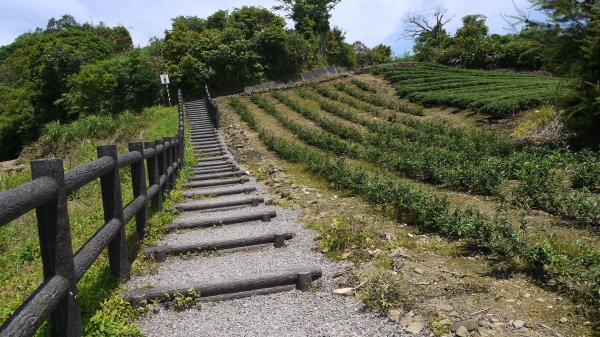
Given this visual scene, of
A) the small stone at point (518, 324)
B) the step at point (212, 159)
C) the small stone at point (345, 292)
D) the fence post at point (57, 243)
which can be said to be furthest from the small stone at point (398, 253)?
the step at point (212, 159)

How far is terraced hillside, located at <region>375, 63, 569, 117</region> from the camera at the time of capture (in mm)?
17469

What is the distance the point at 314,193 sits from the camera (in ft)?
26.1

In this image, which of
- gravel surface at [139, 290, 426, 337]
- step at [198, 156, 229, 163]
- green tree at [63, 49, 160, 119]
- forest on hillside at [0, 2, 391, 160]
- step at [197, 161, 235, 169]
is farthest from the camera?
forest on hillside at [0, 2, 391, 160]

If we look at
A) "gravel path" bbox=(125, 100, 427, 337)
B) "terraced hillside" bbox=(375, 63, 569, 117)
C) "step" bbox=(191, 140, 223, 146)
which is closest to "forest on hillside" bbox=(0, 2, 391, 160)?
"terraced hillside" bbox=(375, 63, 569, 117)

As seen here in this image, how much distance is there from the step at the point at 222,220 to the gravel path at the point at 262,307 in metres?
0.90

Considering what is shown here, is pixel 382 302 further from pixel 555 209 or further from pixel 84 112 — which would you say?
pixel 84 112

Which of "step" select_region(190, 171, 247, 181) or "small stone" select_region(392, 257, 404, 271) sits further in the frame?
"step" select_region(190, 171, 247, 181)

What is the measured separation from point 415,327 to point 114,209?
261 centimetres

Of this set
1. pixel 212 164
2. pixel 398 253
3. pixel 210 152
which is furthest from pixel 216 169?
pixel 398 253

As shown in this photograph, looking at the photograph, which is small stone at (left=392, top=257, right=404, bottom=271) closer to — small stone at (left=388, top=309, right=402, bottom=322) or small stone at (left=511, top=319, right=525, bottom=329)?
small stone at (left=388, top=309, right=402, bottom=322)

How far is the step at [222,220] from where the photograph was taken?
6020 millimetres

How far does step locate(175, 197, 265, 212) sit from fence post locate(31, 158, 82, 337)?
446 cm

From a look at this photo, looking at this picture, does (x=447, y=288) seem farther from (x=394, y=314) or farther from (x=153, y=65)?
(x=153, y=65)

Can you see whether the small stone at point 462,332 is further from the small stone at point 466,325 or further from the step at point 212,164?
the step at point 212,164
